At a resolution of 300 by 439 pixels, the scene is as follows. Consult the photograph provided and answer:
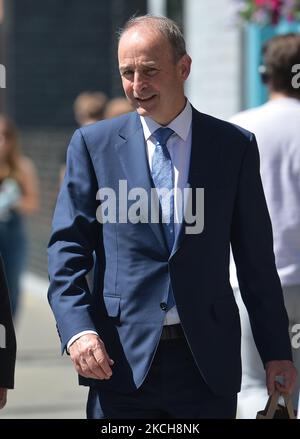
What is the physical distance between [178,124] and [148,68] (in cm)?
24

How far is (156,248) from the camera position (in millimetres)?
3613

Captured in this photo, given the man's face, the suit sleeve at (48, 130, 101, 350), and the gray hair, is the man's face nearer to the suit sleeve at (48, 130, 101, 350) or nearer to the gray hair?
the gray hair

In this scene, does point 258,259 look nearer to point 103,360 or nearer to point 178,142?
point 178,142

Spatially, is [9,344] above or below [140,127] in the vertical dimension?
below

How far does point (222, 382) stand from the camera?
366cm

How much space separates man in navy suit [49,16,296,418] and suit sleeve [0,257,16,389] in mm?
175

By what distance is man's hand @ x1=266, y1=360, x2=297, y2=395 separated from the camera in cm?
376

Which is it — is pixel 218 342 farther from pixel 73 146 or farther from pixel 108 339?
pixel 73 146

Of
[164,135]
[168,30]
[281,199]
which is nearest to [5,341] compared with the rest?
[164,135]

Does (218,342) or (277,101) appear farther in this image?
(277,101)

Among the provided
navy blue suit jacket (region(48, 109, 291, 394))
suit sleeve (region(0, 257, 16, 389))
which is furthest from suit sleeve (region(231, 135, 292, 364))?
suit sleeve (region(0, 257, 16, 389))
